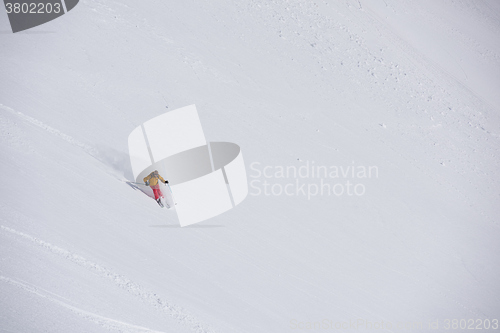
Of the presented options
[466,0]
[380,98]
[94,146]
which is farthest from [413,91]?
[94,146]

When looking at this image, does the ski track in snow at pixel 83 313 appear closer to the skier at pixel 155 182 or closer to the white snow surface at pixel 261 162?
the white snow surface at pixel 261 162

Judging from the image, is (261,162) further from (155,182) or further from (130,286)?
(130,286)

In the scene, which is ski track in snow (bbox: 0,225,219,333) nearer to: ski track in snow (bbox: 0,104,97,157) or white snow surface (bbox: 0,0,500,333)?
white snow surface (bbox: 0,0,500,333)

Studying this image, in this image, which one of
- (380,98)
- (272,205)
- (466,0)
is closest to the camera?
(272,205)

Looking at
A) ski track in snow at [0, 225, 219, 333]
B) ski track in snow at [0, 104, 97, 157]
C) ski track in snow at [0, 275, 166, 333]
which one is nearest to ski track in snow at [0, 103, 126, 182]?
ski track in snow at [0, 104, 97, 157]

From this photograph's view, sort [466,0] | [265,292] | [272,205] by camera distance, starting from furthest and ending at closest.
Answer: [466,0] → [272,205] → [265,292]

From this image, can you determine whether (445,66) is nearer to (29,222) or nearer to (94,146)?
(94,146)
